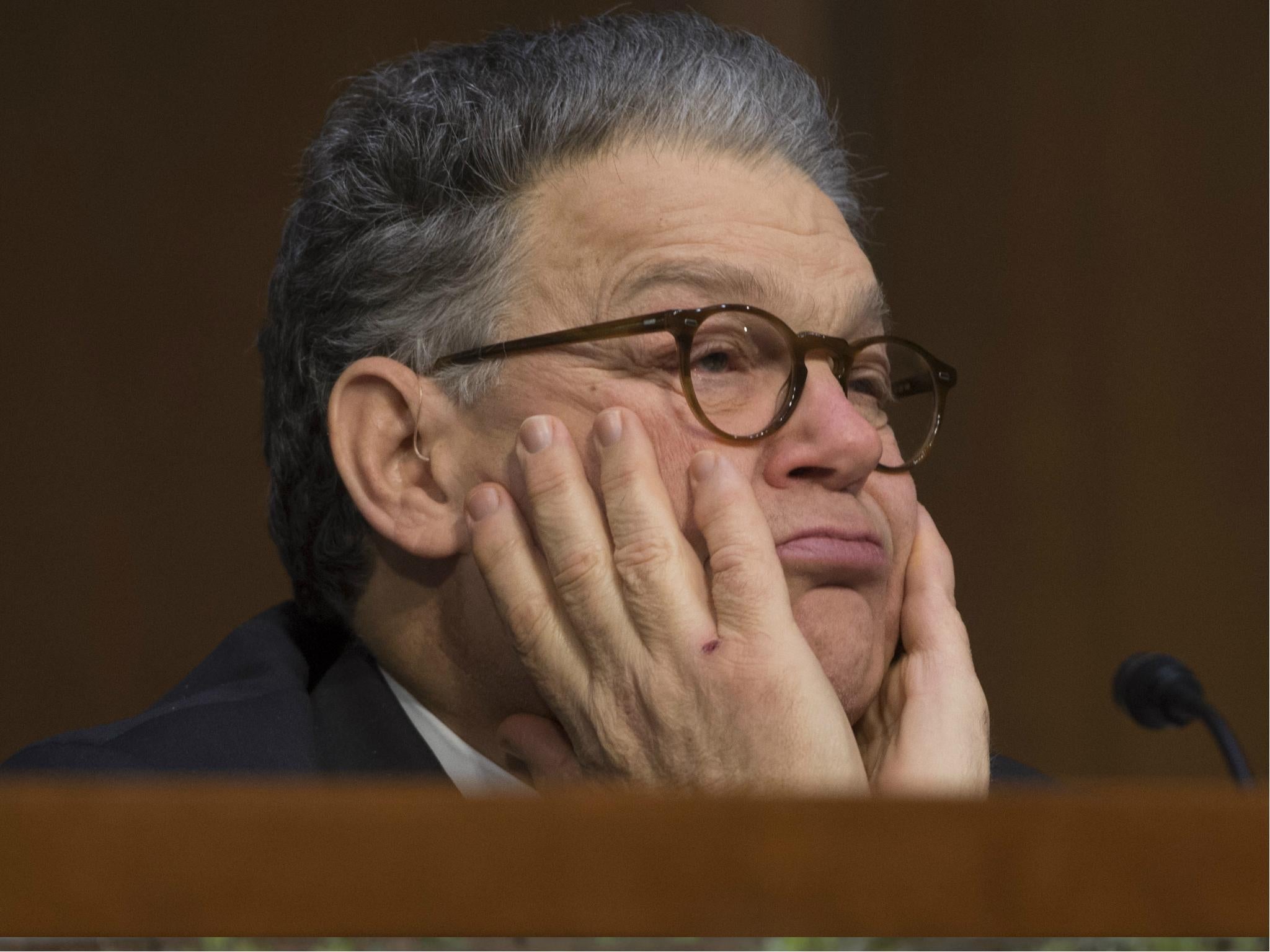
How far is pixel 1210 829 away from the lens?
0.53 meters

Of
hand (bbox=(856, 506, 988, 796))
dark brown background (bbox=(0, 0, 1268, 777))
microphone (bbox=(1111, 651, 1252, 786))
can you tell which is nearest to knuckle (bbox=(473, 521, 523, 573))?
hand (bbox=(856, 506, 988, 796))

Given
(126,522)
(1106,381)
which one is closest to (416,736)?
(126,522)

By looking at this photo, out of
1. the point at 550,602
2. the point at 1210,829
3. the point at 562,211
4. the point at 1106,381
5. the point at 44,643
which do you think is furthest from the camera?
the point at 1106,381

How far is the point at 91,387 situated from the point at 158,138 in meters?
0.50

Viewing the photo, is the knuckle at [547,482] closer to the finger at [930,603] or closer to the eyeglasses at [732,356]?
the eyeglasses at [732,356]

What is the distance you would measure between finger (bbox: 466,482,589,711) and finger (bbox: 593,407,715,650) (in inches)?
3.2

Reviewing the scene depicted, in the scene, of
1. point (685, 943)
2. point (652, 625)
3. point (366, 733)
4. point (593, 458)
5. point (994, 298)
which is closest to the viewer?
point (685, 943)

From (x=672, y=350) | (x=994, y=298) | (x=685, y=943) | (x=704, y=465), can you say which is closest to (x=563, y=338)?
(x=672, y=350)

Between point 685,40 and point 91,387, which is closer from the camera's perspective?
point 685,40

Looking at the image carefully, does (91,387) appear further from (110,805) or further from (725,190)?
(110,805)

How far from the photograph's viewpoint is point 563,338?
4.49 ft

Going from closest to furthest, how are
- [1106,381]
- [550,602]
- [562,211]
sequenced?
[550,602]
[562,211]
[1106,381]

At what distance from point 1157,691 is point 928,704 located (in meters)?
0.30

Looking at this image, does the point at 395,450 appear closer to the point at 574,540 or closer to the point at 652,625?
the point at 574,540
